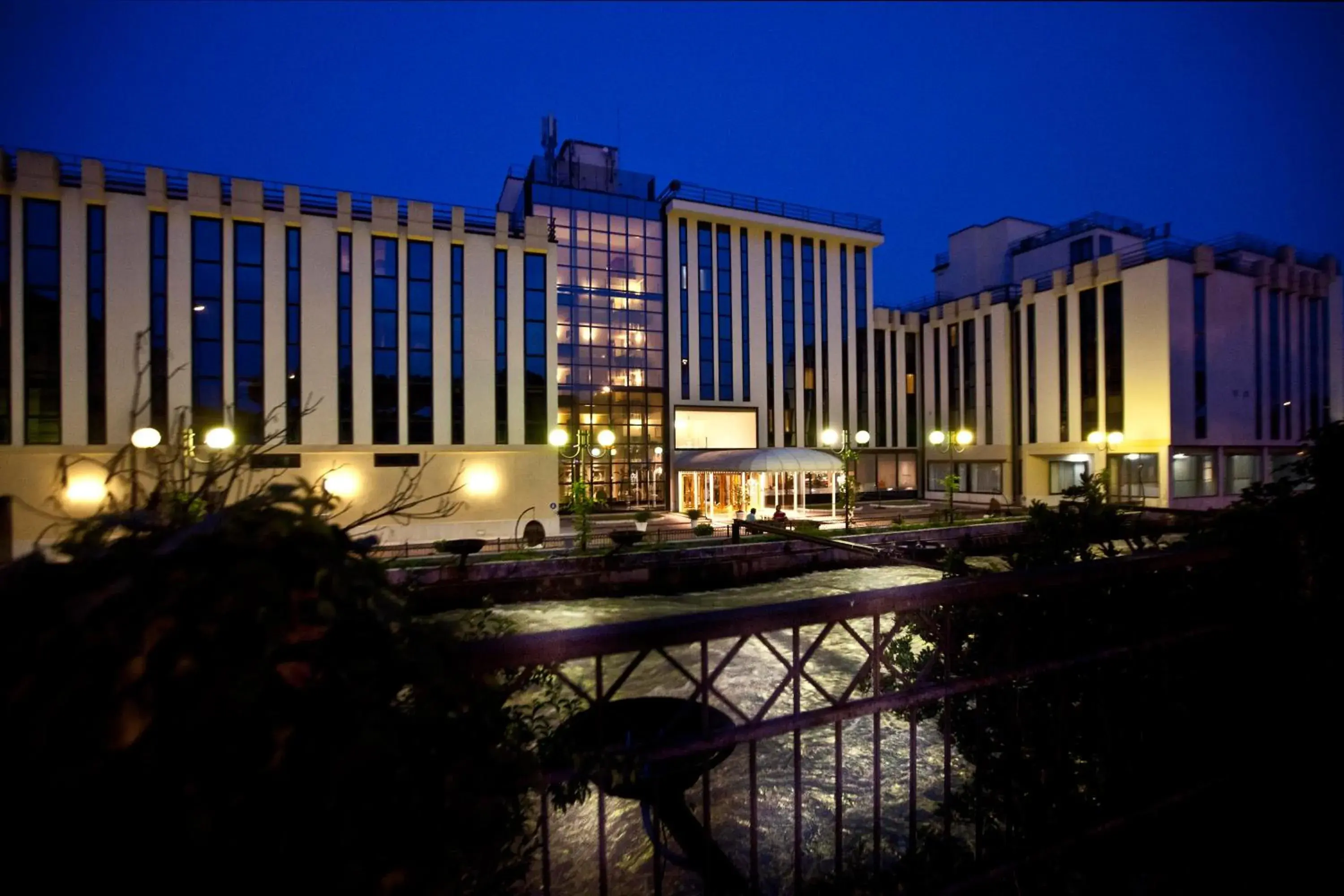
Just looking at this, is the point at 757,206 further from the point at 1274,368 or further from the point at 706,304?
the point at 1274,368

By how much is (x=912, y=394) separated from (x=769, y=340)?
1197 centimetres

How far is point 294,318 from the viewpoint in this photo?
22.3 m

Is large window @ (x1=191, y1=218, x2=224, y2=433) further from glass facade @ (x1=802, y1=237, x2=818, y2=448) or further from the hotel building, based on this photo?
glass facade @ (x1=802, y1=237, x2=818, y2=448)

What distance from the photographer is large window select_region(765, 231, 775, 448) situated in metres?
34.3

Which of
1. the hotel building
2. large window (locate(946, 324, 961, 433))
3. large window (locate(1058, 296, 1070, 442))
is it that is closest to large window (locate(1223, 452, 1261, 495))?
the hotel building

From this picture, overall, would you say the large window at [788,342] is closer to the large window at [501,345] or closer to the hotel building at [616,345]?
the hotel building at [616,345]

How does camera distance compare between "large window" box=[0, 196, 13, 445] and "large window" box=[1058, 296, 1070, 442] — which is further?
"large window" box=[1058, 296, 1070, 442]

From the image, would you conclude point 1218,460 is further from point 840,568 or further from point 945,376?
point 840,568

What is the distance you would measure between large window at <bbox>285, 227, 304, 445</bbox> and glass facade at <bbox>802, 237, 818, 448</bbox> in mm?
25029

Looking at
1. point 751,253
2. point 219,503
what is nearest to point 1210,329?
point 751,253

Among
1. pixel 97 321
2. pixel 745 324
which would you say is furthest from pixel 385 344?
pixel 745 324

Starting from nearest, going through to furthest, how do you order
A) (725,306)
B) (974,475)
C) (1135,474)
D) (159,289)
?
(159,289) < (1135,474) < (725,306) < (974,475)

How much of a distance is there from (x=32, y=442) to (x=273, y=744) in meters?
27.2

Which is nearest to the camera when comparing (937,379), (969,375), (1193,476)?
(1193,476)
